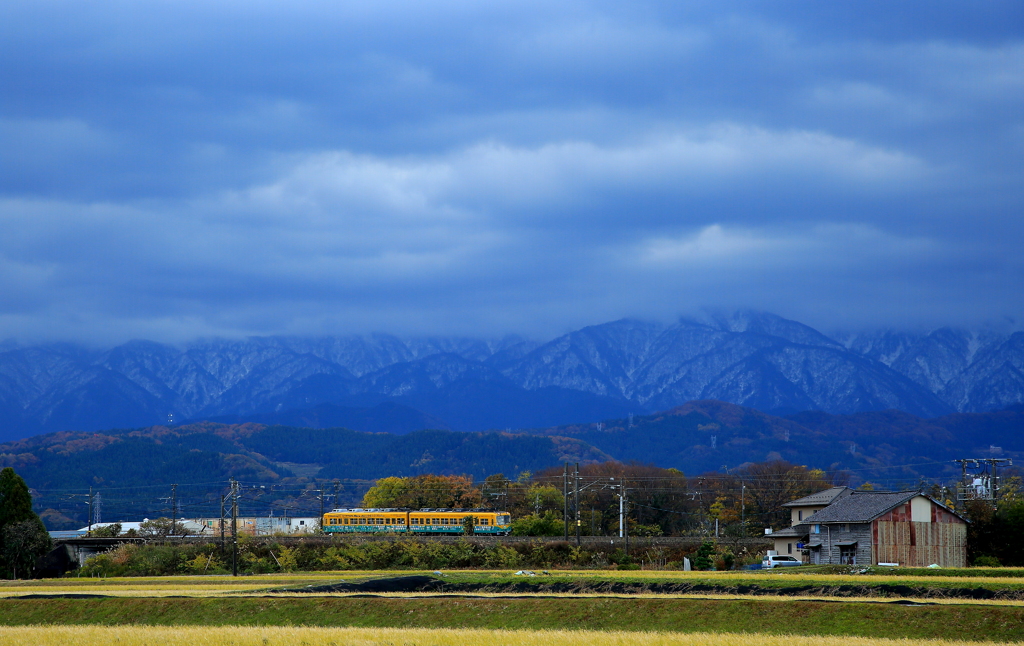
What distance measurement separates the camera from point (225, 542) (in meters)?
90.4

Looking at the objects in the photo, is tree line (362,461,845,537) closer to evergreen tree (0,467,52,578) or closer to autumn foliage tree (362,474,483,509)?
autumn foliage tree (362,474,483,509)

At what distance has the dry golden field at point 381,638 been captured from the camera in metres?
35.5

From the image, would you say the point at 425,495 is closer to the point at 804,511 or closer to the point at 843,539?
the point at 804,511

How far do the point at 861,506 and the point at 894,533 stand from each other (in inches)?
141

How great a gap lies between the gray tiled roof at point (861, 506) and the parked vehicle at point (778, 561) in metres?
3.30

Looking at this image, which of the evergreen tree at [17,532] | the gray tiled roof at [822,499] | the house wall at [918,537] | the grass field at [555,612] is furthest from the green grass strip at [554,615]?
the gray tiled roof at [822,499]

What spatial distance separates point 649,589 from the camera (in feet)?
168

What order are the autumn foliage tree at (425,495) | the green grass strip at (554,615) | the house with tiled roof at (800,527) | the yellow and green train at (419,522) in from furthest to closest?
the autumn foliage tree at (425,495)
the yellow and green train at (419,522)
the house with tiled roof at (800,527)
the green grass strip at (554,615)

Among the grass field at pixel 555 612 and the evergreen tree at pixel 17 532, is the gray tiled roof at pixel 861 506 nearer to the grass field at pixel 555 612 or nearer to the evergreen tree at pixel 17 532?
the grass field at pixel 555 612

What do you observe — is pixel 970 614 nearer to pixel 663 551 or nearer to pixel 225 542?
pixel 663 551

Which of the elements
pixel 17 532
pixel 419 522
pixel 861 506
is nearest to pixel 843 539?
pixel 861 506

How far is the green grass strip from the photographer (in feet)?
127

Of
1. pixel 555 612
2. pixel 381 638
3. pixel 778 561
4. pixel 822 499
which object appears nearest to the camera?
pixel 381 638

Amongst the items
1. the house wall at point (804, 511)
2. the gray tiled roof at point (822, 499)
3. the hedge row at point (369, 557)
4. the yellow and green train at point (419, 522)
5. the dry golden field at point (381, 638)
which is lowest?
the hedge row at point (369, 557)
